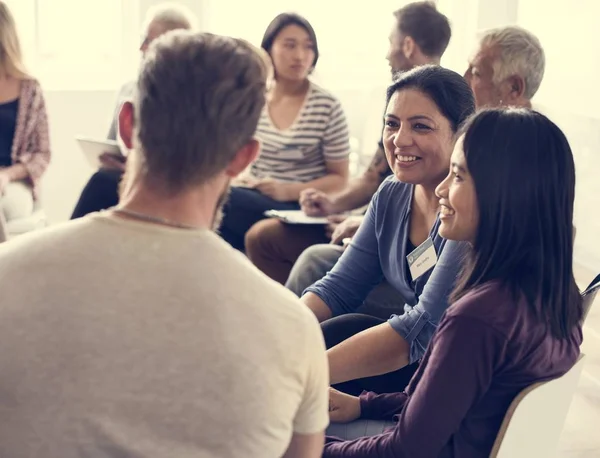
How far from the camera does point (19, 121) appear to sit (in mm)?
3447

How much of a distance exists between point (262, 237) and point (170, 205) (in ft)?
6.83

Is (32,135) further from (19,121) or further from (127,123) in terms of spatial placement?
(127,123)

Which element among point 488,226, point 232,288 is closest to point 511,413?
point 488,226

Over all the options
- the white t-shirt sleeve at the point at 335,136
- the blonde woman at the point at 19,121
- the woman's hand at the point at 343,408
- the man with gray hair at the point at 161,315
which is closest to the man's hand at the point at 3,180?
the blonde woman at the point at 19,121

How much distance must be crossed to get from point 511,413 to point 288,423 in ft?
1.30

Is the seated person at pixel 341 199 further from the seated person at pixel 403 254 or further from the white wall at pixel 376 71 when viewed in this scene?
the white wall at pixel 376 71

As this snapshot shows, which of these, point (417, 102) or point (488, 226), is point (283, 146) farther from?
point (488, 226)

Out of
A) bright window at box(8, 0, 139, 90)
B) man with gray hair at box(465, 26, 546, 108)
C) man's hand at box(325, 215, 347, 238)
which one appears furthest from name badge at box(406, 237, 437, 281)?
bright window at box(8, 0, 139, 90)

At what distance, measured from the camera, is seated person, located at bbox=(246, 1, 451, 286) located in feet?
9.89

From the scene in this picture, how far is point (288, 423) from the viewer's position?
1006mm

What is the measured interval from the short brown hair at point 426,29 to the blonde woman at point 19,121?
1541 mm

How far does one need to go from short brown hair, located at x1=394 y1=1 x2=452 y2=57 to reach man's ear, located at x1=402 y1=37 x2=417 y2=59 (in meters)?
0.01

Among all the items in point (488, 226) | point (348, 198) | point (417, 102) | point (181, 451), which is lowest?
point (348, 198)

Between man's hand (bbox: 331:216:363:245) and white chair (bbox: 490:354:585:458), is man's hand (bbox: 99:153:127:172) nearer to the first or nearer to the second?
man's hand (bbox: 331:216:363:245)
